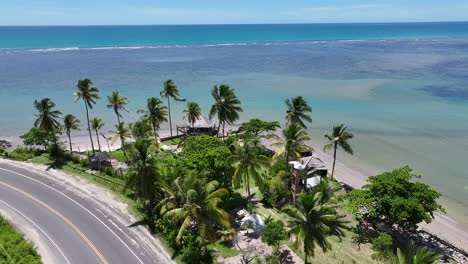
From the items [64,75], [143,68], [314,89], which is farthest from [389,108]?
[64,75]

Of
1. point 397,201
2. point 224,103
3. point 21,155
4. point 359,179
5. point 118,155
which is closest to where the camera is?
point 397,201

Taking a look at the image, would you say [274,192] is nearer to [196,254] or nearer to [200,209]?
[200,209]

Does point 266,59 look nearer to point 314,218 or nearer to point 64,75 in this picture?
point 64,75

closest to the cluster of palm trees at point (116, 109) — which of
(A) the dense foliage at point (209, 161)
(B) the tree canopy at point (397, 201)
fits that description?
(A) the dense foliage at point (209, 161)

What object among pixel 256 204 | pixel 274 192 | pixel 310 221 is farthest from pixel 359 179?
pixel 310 221

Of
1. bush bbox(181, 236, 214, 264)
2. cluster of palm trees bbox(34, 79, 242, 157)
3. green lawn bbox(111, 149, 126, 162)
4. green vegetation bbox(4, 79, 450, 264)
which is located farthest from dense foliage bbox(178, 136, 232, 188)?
green lawn bbox(111, 149, 126, 162)

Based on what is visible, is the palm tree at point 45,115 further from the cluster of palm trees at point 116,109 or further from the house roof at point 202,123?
the house roof at point 202,123

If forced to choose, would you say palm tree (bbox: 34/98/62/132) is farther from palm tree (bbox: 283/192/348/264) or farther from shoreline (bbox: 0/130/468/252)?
palm tree (bbox: 283/192/348/264)
